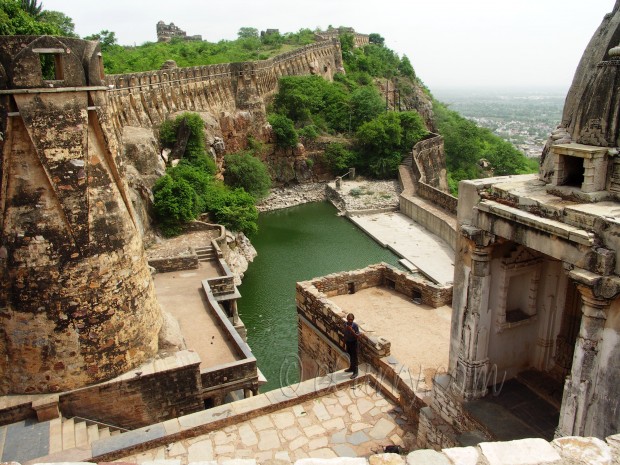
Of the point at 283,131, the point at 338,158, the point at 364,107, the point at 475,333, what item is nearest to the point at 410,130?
the point at 364,107

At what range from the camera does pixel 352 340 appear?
8383 millimetres

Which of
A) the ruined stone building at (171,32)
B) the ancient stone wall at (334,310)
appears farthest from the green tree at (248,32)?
the ancient stone wall at (334,310)

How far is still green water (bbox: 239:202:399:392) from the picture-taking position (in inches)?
645

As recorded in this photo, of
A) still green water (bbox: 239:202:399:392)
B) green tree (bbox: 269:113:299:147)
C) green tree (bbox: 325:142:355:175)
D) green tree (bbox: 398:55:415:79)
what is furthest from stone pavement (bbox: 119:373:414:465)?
green tree (bbox: 398:55:415:79)

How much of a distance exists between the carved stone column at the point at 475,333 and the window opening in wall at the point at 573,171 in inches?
48.1

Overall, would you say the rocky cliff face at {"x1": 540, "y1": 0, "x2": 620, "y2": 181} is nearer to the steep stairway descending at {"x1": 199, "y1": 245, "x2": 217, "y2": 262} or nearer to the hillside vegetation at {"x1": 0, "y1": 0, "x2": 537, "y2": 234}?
the steep stairway descending at {"x1": 199, "y1": 245, "x2": 217, "y2": 262}

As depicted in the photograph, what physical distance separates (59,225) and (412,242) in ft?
68.7

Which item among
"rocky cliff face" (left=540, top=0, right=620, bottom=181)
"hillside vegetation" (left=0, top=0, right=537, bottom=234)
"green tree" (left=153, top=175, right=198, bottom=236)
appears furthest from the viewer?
"hillside vegetation" (left=0, top=0, right=537, bottom=234)

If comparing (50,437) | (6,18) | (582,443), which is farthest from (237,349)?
(6,18)

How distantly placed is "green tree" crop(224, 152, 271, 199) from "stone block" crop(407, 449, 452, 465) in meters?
30.0

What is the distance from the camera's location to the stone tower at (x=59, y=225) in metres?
8.27

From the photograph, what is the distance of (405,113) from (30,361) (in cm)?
3590

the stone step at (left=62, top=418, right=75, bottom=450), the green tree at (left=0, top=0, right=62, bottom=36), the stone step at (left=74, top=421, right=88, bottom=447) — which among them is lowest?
the stone step at (left=74, top=421, right=88, bottom=447)

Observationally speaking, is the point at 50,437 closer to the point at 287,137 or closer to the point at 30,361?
the point at 30,361
